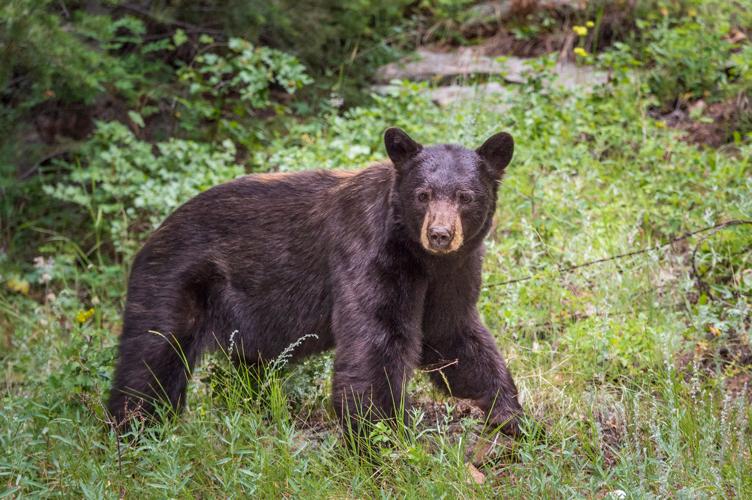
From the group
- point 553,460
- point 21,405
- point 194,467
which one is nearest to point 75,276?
point 21,405

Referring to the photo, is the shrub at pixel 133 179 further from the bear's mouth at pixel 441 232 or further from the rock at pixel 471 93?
the bear's mouth at pixel 441 232

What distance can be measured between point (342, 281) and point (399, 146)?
0.76 metres

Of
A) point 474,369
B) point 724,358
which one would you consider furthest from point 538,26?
point 474,369

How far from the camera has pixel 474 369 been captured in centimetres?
505

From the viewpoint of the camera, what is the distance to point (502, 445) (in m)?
4.68

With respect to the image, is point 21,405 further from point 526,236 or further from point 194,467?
point 526,236

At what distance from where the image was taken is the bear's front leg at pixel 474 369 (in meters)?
4.98

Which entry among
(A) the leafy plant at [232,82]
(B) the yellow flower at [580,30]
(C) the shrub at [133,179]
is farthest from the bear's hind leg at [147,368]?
(B) the yellow flower at [580,30]

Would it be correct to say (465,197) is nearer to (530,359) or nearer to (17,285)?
(530,359)

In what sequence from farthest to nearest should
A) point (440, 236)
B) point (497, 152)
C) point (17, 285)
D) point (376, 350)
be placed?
point (17, 285)
point (497, 152)
point (376, 350)
point (440, 236)

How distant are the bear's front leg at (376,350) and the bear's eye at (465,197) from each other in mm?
483

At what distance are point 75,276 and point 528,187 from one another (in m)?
3.62

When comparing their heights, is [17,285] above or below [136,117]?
below

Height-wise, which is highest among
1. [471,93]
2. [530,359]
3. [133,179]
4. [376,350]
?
[471,93]
